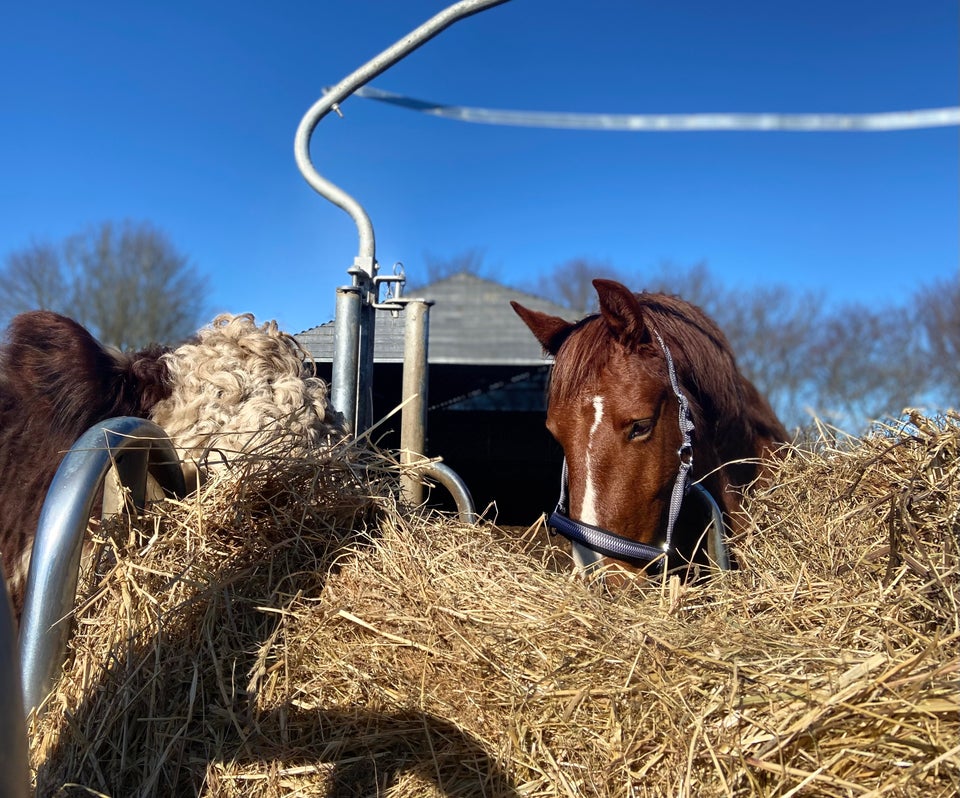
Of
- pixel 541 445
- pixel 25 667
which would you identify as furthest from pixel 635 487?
pixel 541 445

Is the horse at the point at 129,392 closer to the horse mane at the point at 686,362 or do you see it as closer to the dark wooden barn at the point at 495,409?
the horse mane at the point at 686,362

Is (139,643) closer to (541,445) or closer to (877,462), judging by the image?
(877,462)

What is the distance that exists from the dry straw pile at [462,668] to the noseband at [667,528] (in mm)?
713

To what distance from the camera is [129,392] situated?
2293mm

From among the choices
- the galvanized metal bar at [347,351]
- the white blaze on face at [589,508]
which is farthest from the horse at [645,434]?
the galvanized metal bar at [347,351]

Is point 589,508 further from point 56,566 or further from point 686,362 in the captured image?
point 56,566

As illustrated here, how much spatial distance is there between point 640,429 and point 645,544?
424 mm

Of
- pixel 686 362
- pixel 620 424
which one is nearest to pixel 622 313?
pixel 686 362

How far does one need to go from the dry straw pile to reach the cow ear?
171 centimetres

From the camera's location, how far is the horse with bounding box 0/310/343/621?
2.00 m

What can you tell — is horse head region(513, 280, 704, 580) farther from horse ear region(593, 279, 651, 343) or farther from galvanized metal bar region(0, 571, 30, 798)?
galvanized metal bar region(0, 571, 30, 798)

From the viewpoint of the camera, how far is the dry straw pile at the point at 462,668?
41.3 inches

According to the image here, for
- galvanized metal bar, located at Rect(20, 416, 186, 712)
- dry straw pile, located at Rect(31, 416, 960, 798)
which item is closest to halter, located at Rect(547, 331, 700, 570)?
dry straw pile, located at Rect(31, 416, 960, 798)

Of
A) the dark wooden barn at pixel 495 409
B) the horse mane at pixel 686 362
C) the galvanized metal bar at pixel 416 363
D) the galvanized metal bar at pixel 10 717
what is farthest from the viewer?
the dark wooden barn at pixel 495 409
